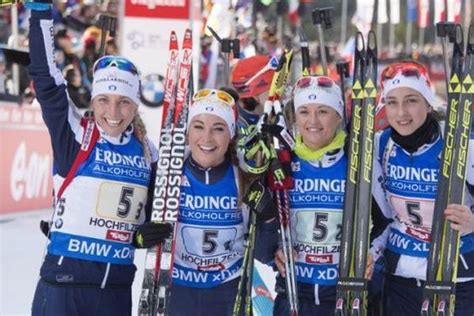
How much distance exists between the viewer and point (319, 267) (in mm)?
4605

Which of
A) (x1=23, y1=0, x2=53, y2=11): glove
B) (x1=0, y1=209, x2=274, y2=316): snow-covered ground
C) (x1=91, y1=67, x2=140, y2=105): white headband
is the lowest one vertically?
(x1=0, y1=209, x2=274, y2=316): snow-covered ground

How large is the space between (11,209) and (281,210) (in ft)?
24.6

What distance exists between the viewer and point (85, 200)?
173 inches

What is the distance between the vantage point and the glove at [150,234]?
436cm

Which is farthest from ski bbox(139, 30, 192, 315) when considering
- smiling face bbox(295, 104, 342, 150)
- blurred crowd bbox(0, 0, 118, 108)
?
blurred crowd bbox(0, 0, 118, 108)

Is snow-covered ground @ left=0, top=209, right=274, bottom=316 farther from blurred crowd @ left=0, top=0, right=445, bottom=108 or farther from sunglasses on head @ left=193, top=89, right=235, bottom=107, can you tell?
sunglasses on head @ left=193, top=89, right=235, bottom=107

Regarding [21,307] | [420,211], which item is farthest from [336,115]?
[21,307]

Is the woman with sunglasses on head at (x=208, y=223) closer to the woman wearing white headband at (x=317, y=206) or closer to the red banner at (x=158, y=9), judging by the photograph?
the woman wearing white headband at (x=317, y=206)

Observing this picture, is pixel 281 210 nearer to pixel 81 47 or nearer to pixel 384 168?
pixel 384 168

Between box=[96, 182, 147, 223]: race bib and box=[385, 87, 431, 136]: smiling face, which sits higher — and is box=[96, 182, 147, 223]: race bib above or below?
below

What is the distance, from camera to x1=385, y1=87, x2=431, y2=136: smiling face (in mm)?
4566

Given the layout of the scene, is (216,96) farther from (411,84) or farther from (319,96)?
(411,84)

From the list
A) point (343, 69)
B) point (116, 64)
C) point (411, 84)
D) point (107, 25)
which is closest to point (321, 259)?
point (411, 84)

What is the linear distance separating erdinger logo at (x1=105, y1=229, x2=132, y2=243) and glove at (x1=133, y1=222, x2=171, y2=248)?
0.05 metres
